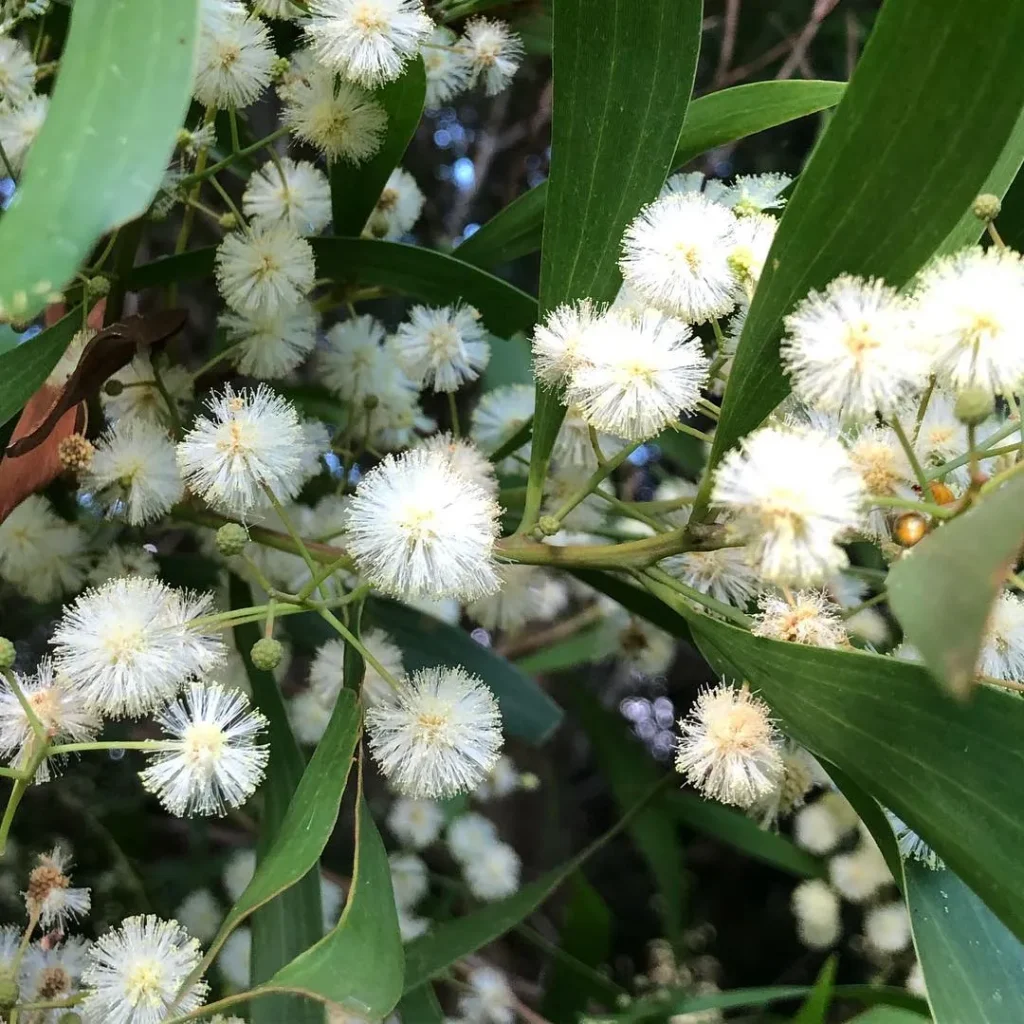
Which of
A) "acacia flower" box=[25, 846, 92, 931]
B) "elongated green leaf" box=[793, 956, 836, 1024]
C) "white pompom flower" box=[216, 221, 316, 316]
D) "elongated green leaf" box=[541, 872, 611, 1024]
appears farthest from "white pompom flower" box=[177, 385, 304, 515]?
"elongated green leaf" box=[541, 872, 611, 1024]

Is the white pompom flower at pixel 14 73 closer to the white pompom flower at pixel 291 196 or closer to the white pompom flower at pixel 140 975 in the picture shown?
the white pompom flower at pixel 291 196

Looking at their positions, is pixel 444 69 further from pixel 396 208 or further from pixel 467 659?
pixel 467 659

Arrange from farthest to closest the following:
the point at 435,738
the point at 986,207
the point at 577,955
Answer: the point at 577,955
the point at 435,738
the point at 986,207

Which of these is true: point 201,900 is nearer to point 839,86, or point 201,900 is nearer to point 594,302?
point 594,302

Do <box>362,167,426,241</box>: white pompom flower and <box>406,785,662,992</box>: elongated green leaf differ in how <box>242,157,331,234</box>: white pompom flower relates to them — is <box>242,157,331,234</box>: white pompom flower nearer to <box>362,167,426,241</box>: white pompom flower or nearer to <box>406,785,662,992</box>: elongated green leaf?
<box>362,167,426,241</box>: white pompom flower

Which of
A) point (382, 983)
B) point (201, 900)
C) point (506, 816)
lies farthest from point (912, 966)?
point (382, 983)

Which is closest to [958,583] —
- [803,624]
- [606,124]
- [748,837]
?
[803,624]
